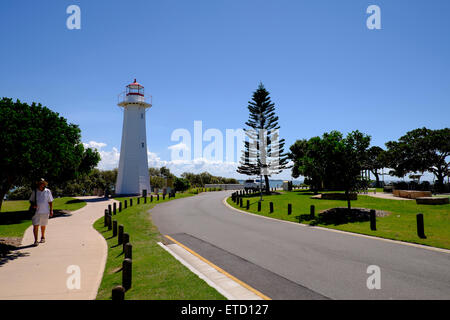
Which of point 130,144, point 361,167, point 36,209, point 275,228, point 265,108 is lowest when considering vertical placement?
point 275,228

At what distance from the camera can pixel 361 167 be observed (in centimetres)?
1535

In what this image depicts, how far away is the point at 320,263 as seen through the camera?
7.14 meters

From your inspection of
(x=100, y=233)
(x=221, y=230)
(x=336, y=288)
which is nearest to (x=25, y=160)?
(x=100, y=233)

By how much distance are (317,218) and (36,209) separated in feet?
44.7

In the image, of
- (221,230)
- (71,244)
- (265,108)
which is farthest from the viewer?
(265,108)

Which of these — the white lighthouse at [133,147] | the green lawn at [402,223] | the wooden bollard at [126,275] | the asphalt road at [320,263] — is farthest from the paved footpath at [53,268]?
the white lighthouse at [133,147]

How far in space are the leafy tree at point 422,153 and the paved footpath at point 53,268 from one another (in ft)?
134

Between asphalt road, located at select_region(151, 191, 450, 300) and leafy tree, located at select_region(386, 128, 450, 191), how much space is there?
33968 mm

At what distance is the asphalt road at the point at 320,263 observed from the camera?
528cm

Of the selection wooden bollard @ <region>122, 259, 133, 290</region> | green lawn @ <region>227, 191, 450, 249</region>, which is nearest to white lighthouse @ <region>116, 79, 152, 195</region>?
green lawn @ <region>227, 191, 450, 249</region>

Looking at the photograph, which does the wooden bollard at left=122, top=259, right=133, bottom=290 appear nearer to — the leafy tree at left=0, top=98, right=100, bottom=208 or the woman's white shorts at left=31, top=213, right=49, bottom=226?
the woman's white shorts at left=31, top=213, right=49, bottom=226

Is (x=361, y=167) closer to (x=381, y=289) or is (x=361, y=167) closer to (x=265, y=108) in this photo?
(x=381, y=289)

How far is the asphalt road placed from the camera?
5277mm

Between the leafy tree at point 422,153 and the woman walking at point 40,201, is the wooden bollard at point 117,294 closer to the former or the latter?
the woman walking at point 40,201
